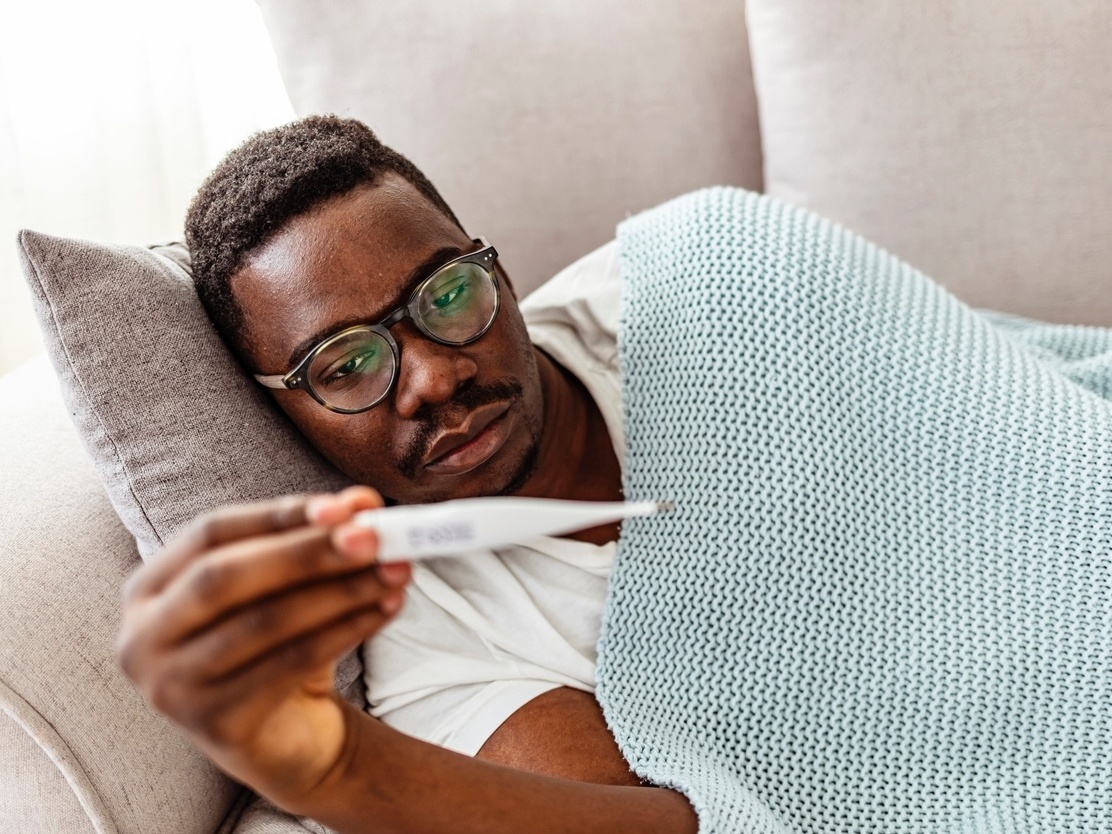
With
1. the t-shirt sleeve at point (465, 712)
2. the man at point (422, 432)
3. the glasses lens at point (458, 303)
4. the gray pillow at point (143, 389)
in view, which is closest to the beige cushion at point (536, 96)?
the man at point (422, 432)

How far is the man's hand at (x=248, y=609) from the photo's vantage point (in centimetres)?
54

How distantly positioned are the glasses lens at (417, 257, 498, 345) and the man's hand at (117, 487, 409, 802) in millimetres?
466

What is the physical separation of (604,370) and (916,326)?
41 cm

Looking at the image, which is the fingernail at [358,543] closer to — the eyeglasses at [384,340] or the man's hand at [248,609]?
the man's hand at [248,609]

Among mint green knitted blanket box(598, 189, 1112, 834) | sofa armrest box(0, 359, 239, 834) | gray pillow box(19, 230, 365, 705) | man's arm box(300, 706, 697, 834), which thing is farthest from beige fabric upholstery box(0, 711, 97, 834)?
mint green knitted blanket box(598, 189, 1112, 834)

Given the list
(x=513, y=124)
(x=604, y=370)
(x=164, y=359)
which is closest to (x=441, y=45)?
(x=513, y=124)

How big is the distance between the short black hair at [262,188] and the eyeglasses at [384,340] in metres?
0.12

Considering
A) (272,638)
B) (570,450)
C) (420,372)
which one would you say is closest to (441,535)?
(272,638)

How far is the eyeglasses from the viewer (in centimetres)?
99

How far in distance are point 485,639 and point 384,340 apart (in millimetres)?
368

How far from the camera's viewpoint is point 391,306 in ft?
3.27

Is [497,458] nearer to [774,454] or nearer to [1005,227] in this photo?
[774,454]

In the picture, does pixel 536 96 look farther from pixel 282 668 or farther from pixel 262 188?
pixel 282 668

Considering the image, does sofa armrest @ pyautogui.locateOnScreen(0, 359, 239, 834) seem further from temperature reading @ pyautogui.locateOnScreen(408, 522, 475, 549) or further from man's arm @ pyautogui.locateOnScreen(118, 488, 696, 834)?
temperature reading @ pyautogui.locateOnScreen(408, 522, 475, 549)
